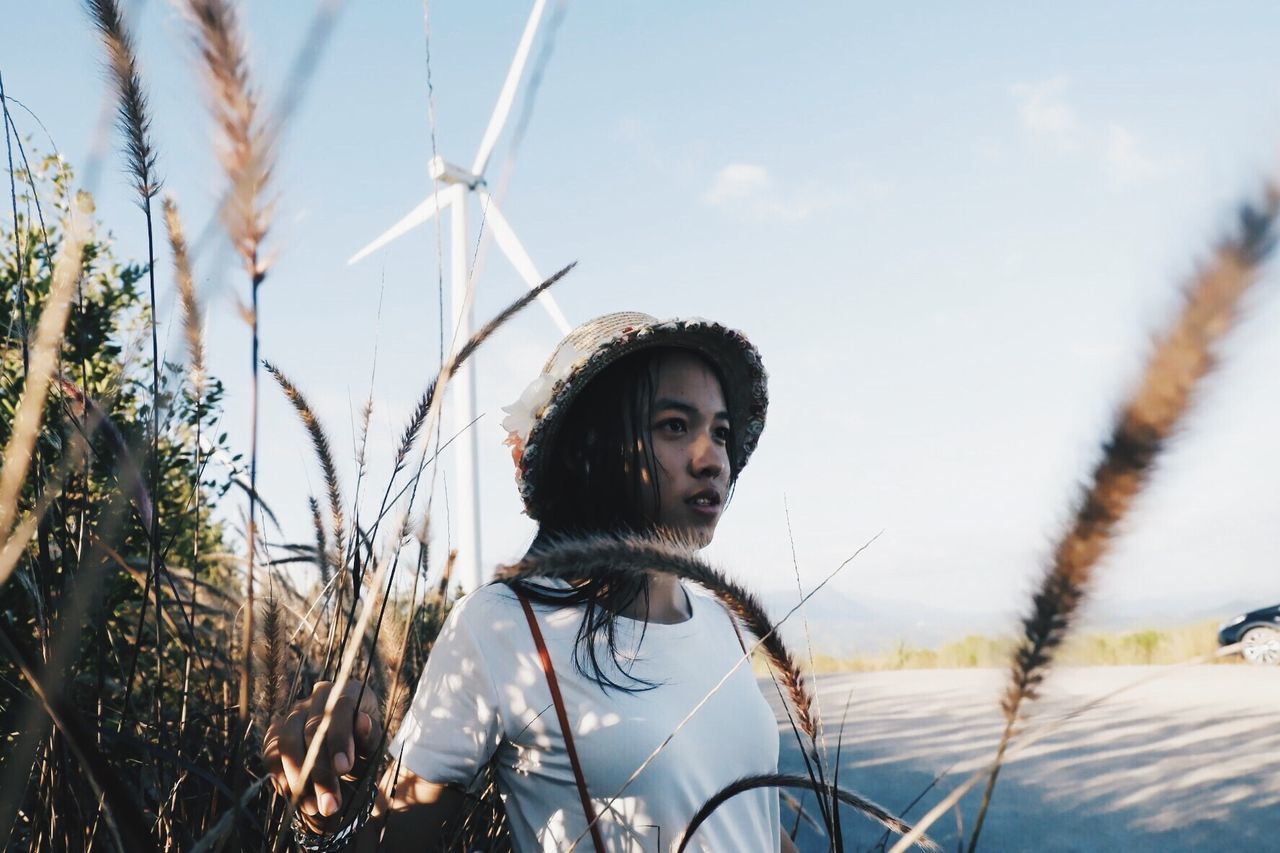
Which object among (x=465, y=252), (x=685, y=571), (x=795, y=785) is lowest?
(x=795, y=785)

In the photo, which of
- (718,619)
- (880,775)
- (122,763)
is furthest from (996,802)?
(122,763)

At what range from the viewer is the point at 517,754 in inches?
64.7

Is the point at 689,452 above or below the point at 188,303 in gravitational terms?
below

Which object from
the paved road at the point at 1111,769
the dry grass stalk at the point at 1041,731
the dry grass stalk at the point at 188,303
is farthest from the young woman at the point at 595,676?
the paved road at the point at 1111,769

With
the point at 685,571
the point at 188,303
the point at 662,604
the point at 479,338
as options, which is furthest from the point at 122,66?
the point at 662,604

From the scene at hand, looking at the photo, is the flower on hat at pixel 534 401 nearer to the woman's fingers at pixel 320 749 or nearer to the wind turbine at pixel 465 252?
the woman's fingers at pixel 320 749

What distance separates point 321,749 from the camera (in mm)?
1254

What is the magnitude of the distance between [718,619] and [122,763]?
1258 millimetres

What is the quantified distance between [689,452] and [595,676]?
472 millimetres

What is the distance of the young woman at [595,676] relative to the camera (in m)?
1.53

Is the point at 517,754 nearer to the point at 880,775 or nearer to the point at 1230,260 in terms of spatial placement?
the point at 1230,260

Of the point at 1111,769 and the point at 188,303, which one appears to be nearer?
the point at 188,303

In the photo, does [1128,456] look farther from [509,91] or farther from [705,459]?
[509,91]

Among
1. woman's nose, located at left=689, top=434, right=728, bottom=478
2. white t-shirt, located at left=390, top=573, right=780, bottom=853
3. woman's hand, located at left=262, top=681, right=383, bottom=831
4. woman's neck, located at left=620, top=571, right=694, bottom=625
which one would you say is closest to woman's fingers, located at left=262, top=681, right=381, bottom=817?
woman's hand, located at left=262, top=681, right=383, bottom=831
